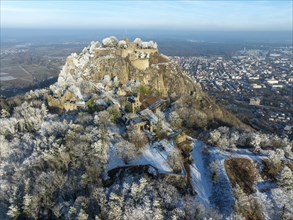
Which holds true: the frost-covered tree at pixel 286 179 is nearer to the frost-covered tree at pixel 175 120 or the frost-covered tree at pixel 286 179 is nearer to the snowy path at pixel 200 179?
the snowy path at pixel 200 179

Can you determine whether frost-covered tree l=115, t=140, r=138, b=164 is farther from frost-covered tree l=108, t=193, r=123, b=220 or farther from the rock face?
the rock face

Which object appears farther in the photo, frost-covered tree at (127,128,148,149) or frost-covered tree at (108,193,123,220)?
frost-covered tree at (127,128,148,149)

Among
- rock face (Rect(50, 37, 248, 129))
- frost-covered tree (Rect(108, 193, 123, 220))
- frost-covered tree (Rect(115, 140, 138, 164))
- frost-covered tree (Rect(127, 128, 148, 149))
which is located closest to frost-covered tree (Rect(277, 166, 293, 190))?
frost-covered tree (Rect(127, 128, 148, 149))

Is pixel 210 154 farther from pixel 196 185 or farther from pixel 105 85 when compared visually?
pixel 105 85

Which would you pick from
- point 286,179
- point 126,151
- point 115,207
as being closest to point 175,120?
point 126,151

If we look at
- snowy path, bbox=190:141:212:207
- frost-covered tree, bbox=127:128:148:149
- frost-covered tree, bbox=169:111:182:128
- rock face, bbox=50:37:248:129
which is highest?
rock face, bbox=50:37:248:129

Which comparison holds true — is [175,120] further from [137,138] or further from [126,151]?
[126,151]

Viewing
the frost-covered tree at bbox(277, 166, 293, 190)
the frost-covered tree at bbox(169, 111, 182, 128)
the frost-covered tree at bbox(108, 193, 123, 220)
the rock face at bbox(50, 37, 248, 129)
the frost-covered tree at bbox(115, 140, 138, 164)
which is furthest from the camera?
the rock face at bbox(50, 37, 248, 129)

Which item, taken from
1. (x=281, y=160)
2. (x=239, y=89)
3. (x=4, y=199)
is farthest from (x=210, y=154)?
(x=239, y=89)
